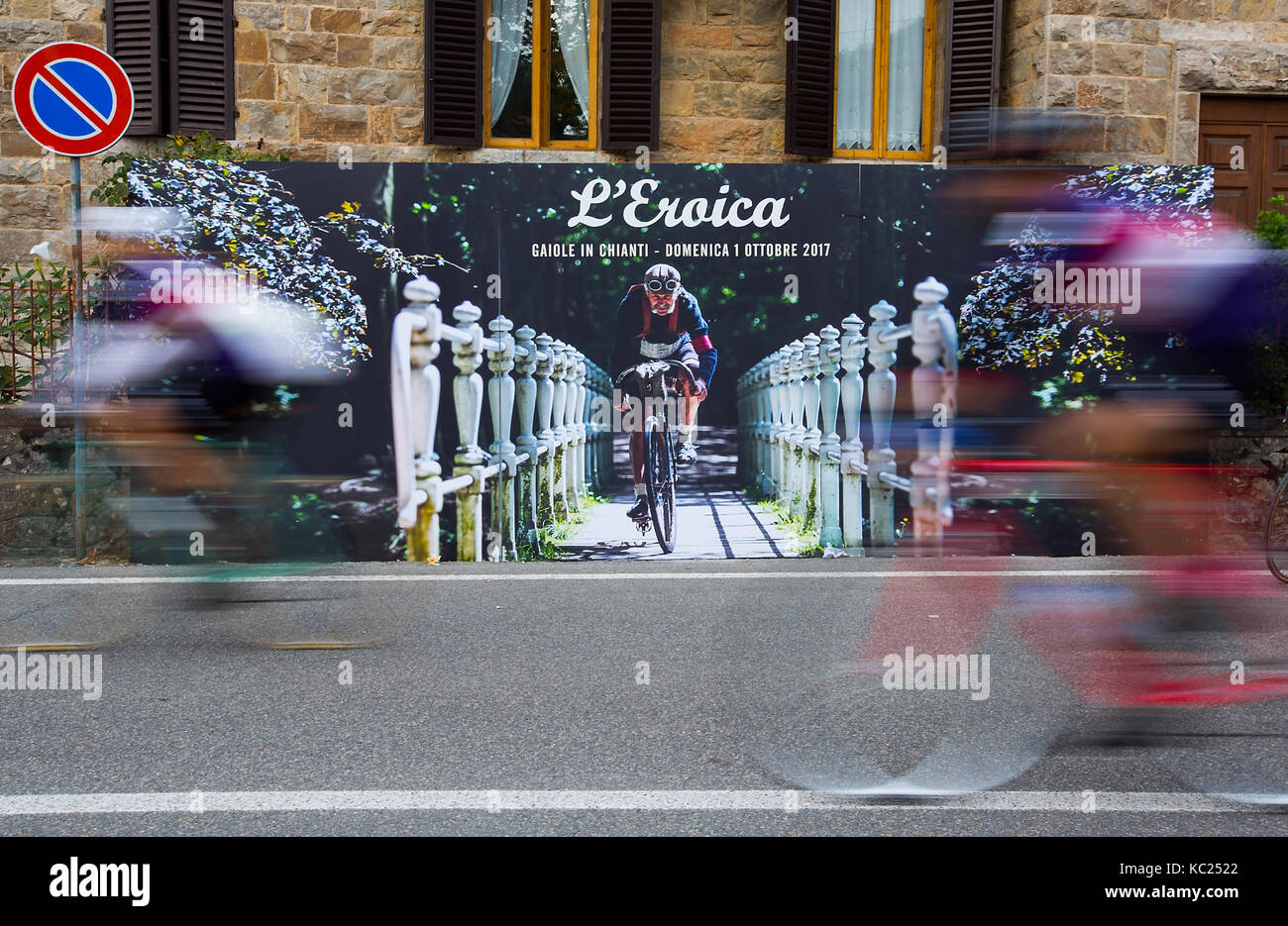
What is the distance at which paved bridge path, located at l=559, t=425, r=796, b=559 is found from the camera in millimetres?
8992

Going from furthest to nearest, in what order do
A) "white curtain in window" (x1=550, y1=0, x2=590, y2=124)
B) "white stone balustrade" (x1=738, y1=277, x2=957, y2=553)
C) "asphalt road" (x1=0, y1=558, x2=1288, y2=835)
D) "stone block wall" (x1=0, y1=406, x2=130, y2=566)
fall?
"white curtain in window" (x1=550, y1=0, x2=590, y2=124) → "stone block wall" (x1=0, y1=406, x2=130, y2=566) → "white stone balustrade" (x1=738, y1=277, x2=957, y2=553) → "asphalt road" (x1=0, y1=558, x2=1288, y2=835)

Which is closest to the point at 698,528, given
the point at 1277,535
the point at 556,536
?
the point at 556,536

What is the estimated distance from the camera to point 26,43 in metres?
13.3

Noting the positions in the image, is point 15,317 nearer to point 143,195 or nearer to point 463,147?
point 143,195

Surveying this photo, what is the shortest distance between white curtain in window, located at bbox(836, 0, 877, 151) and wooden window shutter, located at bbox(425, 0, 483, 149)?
12.4 ft

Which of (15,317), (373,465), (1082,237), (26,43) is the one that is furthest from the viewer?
(26,43)

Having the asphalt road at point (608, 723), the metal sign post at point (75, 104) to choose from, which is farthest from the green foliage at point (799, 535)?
the metal sign post at point (75, 104)

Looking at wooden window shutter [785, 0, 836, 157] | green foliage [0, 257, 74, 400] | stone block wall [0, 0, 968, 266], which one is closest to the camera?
green foliage [0, 257, 74, 400]

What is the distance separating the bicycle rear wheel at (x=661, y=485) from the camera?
9008 millimetres

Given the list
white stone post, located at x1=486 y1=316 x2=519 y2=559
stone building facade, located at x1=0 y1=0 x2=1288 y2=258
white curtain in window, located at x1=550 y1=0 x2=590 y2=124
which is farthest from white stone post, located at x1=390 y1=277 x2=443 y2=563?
white curtain in window, located at x1=550 y1=0 x2=590 y2=124

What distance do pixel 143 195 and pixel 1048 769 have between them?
7.01 meters

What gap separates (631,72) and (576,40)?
793 millimetres

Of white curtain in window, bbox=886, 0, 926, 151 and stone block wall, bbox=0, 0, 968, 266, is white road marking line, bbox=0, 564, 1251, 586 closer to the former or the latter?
stone block wall, bbox=0, 0, 968, 266

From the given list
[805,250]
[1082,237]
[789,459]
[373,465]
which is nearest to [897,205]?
[805,250]
